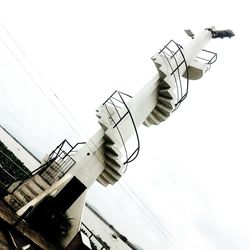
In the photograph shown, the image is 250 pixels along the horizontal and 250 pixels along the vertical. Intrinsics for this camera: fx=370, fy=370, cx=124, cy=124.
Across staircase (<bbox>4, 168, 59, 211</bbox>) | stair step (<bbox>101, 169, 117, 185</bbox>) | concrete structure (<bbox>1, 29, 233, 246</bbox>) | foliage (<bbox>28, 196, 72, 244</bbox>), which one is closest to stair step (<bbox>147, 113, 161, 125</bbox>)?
concrete structure (<bbox>1, 29, 233, 246</bbox>)

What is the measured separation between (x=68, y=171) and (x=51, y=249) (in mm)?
3468

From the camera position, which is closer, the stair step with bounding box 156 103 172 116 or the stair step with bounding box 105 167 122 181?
the stair step with bounding box 105 167 122 181

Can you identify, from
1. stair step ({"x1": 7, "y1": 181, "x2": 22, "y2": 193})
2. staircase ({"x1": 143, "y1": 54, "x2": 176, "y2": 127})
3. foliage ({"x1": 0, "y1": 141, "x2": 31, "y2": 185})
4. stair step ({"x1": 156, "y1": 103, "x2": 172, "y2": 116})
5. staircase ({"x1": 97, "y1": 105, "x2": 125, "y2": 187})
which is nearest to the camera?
stair step ({"x1": 7, "y1": 181, "x2": 22, "y2": 193})

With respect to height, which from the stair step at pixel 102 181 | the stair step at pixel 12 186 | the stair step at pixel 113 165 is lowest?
the stair step at pixel 102 181

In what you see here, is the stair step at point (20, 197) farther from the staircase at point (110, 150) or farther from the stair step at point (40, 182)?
the staircase at point (110, 150)

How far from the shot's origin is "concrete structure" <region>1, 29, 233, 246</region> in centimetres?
1430

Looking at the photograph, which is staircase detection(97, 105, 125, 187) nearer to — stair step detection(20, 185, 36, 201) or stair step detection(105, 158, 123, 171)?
stair step detection(105, 158, 123, 171)

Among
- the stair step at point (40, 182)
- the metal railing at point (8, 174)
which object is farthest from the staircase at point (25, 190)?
the metal railing at point (8, 174)

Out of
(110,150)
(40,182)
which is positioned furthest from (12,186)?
(110,150)

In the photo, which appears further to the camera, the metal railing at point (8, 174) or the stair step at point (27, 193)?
the stair step at point (27, 193)

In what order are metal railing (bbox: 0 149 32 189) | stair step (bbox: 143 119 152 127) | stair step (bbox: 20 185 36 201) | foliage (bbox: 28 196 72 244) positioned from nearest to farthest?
metal railing (bbox: 0 149 32 189), foliage (bbox: 28 196 72 244), stair step (bbox: 20 185 36 201), stair step (bbox: 143 119 152 127)

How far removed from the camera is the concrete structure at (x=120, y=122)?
14297 mm

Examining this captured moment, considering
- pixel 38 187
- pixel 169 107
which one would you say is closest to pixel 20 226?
pixel 38 187

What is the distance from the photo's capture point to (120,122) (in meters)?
15.5
